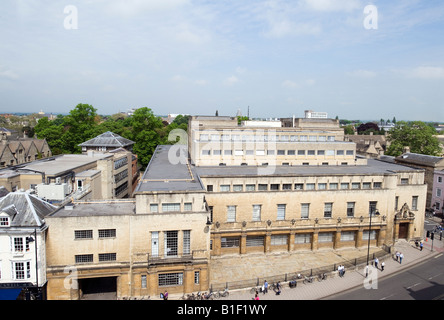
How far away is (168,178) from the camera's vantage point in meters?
39.0

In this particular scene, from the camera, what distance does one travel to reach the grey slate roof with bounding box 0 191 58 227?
96.0 ft

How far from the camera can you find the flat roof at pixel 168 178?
34406mm

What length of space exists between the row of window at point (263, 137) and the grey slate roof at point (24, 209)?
25.7m

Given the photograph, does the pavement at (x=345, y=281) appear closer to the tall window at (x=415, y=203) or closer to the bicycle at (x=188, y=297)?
the bicycle at (x=188, y=297)

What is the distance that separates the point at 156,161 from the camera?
5356cm

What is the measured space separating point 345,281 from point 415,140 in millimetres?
60928

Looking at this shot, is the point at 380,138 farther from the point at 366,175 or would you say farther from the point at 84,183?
the point at 84,183

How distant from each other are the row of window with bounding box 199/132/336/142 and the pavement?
20.5 m

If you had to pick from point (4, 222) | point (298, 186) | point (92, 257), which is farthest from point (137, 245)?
point (298, 186)

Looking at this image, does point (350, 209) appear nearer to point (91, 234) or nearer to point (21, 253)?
point (91, 234)

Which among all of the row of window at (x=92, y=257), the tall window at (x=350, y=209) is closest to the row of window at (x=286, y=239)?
the tall window at (x=350, y=209)

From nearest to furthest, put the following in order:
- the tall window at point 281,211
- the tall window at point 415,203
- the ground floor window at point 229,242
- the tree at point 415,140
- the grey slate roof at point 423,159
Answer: the ground floor window at point 229,242
the tall window at point 281,211
the tall window at point 415,203
the grey slate roof at point 423,159
the tree at point 415,140

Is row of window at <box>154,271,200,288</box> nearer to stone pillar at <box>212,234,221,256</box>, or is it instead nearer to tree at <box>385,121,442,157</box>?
stone pillar at <box>212,234,221,256</box>

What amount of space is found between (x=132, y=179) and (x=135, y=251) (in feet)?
130
